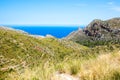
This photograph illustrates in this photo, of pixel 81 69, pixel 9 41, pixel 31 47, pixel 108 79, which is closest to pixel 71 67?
pixel 81 69

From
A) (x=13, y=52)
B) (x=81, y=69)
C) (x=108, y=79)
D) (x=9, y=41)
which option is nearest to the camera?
(x=108, y=79)

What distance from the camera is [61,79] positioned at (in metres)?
7.14

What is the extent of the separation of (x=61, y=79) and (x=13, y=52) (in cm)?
3348

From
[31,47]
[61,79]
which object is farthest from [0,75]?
[31,47]

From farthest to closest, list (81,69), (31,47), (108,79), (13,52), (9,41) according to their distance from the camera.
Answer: (31,47)
(9,41)
(13,52)
(81,69)
(108,79)

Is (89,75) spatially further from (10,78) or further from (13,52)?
(13,52)

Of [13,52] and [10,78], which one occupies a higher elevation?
[10,78]

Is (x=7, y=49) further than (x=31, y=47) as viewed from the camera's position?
No

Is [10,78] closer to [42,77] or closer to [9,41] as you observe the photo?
[42,77]

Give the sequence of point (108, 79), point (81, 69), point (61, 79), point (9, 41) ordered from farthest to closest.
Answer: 1. point (9, 41)
2. point (81, 69)
3. point (61, 79)
4. point (108, 79)

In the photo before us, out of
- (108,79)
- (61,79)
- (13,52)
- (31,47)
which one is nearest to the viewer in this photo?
(108,79)

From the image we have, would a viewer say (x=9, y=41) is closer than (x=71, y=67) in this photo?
No

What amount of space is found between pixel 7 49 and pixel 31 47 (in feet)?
33.9

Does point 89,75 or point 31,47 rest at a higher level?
point 89,75
